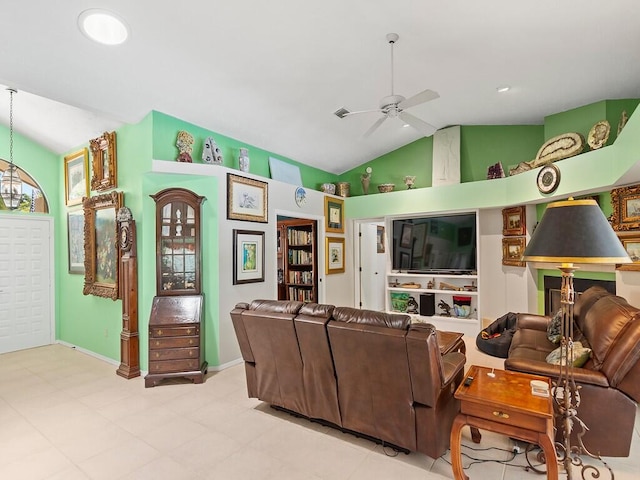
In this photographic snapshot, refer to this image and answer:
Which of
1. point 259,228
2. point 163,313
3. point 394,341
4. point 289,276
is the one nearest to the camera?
point 394,341

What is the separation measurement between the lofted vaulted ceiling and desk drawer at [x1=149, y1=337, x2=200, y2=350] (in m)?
2.54

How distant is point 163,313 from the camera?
3738mm

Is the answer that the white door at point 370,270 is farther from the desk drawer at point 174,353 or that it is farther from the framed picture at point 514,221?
the desk drawer at point 174,353

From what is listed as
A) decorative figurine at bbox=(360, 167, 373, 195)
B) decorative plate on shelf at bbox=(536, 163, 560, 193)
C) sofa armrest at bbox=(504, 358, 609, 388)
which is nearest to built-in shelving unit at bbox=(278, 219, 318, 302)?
decorative figurine at bbox=(360, 167, 373, 195)

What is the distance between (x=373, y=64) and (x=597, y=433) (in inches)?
138

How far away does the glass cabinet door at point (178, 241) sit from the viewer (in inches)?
153

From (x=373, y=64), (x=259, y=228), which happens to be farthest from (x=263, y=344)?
(x=373, y=64)

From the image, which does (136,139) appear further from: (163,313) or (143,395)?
(143,395)

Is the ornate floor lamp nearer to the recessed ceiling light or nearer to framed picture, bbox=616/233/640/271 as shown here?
framed picture, bbox=616/233/640/271

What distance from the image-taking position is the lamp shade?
1.70m

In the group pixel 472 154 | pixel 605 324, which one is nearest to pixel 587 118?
pixel 472 154

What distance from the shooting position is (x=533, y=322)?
13.1ft

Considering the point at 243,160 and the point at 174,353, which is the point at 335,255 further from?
the point at 174,353

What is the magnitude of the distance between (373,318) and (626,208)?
3494mm
